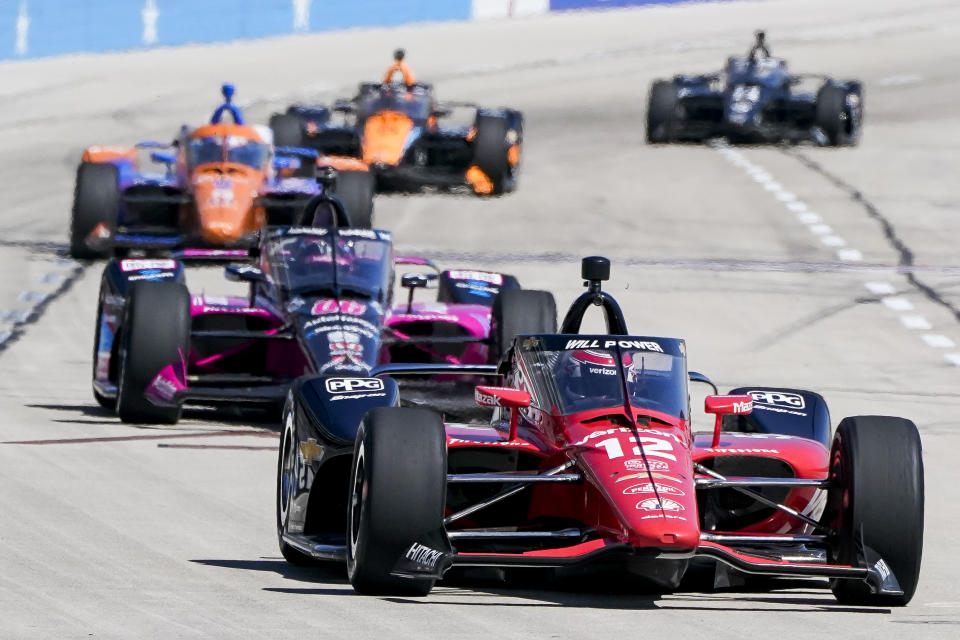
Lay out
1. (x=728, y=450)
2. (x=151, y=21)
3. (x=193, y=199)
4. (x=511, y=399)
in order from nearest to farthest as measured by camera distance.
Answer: (x=511, y=399) → (x=728, y=450) → (x=193, y=199) → (x=151, y=21)

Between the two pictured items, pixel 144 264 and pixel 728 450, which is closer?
pixel 728 450

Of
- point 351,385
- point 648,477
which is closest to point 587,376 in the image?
point 648,477

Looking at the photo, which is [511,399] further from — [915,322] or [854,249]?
[854,249]

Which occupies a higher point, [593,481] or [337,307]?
[593,481]

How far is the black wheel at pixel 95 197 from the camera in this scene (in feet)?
75.8

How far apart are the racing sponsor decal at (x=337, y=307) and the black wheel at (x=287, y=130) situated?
530 inches

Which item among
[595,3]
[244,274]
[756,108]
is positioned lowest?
[244,274]

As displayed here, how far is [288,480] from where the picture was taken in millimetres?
10461

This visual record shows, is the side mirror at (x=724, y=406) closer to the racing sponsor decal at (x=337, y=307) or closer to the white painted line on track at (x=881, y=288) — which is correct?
the racing sponsor decal at (x=337, y=307)

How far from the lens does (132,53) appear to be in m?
48.8

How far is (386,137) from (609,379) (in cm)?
1953

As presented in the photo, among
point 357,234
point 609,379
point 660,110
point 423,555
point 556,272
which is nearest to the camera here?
point 423,555

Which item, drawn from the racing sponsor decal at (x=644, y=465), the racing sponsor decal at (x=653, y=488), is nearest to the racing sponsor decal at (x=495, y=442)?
the racing sponsor decal at (x=644, y=465)

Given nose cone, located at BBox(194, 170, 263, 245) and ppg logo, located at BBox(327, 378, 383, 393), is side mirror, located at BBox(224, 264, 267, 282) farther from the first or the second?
nose cone, located at BBox(194, 170, 263, 245)
